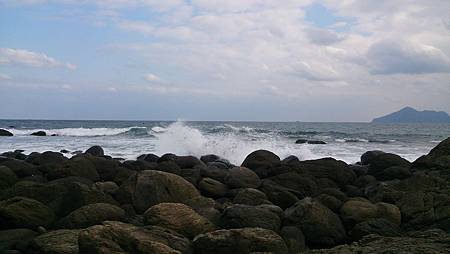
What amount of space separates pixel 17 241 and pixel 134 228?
174 cm

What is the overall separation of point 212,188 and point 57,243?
3.83 metres

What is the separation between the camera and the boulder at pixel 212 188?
871cm

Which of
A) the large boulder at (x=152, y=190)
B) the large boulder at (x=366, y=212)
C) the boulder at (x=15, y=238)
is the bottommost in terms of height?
the boulder at (x=15, y=238)

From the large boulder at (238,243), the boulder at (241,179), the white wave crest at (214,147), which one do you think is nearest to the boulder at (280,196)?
the boulder at (241,179)

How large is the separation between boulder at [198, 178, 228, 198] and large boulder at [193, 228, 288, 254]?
3.28m

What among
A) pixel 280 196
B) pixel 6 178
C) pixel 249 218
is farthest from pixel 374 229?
pixel 6 178

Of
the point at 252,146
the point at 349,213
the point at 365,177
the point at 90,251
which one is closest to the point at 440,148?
the point at 365,177

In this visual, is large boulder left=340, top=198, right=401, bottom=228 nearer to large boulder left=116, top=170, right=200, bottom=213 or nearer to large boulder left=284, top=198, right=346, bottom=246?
large boulder left=284, top=198, right=346, bottom=246

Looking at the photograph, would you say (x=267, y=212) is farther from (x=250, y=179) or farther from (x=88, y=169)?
(x=88, y=169)

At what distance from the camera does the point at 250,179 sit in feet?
30.1

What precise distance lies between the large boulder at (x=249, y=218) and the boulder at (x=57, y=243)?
2015 millimetres

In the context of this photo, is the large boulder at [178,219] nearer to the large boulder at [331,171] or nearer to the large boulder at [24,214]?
the large boulder at [24,214]

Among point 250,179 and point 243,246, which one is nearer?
point 243,246

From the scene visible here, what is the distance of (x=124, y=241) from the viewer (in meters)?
4.98
